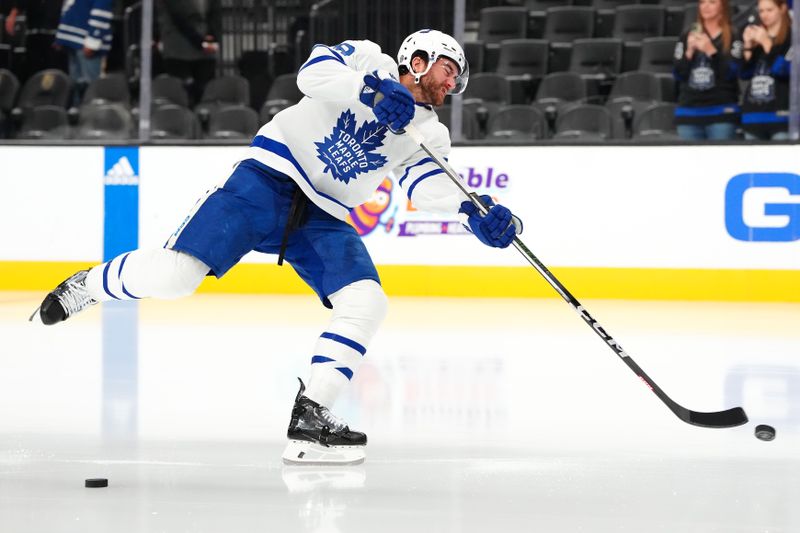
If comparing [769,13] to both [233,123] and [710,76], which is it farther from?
[233,123]

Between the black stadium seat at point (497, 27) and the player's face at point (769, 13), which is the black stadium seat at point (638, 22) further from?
the player's face at point (769, 13)

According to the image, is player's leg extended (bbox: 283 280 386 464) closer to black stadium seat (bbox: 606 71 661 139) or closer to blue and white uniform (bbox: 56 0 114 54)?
black stadium seat (bbox: 606 71 661 139)

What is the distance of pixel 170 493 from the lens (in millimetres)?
2787

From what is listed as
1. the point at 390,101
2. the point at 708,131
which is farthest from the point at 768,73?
the point at 390,101

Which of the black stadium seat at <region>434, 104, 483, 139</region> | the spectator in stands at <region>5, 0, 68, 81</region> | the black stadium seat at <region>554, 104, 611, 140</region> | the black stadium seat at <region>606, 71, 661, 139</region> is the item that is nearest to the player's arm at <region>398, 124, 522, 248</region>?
the black stadium seat at <region>434, 104, 483, 139</region>

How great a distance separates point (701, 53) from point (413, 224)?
2026 millimetres

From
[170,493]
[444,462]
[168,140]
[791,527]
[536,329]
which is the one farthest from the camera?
[168,140]

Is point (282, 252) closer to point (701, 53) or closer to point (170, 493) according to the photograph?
point (170, 493)

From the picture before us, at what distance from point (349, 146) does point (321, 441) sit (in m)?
0.76

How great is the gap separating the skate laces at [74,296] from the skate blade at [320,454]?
0.65 metres

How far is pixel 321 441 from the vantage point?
3.18 m

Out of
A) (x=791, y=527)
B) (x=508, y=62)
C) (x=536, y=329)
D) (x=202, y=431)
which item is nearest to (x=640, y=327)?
(x=536, y=329)

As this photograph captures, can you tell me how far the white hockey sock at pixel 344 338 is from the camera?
3221 millimetres

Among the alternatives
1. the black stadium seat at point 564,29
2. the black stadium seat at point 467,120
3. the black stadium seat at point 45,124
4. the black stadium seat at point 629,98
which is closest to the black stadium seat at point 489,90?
the black stadium seat at point 467,120
